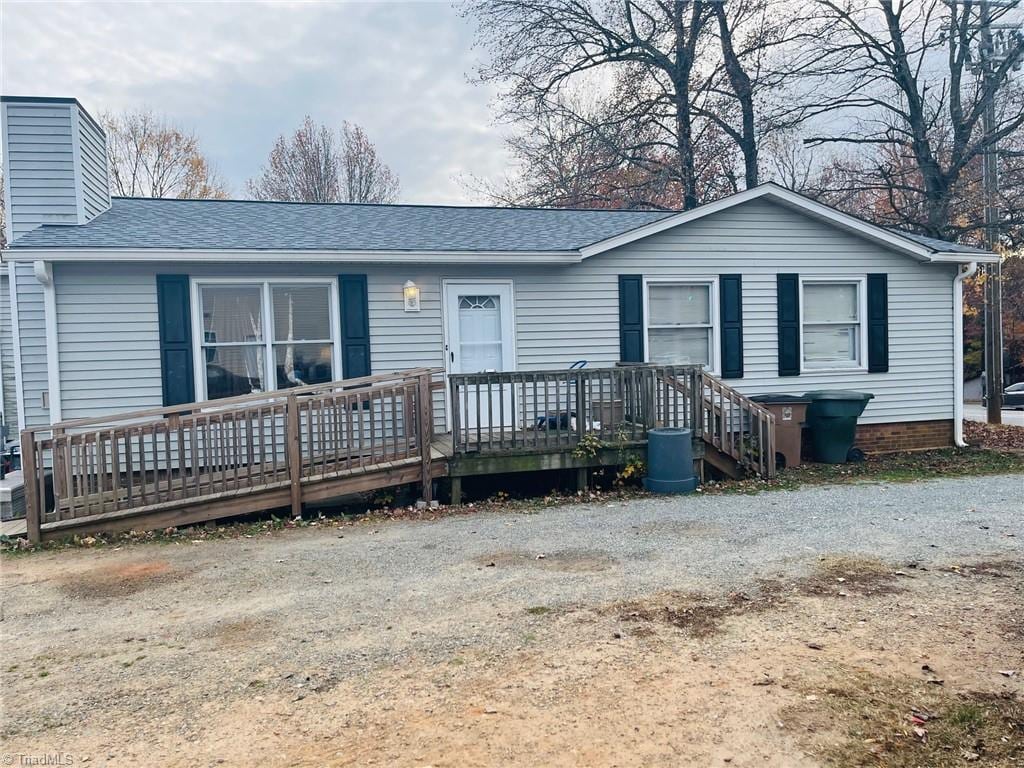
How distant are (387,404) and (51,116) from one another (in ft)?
17.2

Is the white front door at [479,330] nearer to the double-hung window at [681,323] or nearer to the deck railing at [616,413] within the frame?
the deck railing at [616,413]

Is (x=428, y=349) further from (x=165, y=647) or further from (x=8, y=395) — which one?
(x=8, y=395)

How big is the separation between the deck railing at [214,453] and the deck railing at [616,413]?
66 centimetres

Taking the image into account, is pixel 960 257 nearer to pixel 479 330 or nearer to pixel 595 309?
pixel 595 309

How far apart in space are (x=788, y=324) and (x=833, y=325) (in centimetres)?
78

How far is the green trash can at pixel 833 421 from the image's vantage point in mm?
9383

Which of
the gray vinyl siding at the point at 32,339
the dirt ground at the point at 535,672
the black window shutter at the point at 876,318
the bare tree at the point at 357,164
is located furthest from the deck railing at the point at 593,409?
the bare tree at the point at 357,164

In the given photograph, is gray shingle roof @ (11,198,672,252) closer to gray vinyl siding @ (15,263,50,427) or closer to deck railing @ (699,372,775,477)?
gray vinyl siding @ (15,263,50,427)

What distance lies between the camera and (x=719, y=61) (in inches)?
761

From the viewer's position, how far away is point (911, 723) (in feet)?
9.47

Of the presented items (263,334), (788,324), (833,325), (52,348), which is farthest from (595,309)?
(52,348)

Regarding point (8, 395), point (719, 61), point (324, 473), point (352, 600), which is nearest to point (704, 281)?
point (324, 473)

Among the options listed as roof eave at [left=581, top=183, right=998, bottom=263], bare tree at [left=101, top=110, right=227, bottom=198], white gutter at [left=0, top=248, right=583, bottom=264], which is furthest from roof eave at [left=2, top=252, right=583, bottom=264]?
bare tree at [left=101, top=110, right=227, bottom=198]

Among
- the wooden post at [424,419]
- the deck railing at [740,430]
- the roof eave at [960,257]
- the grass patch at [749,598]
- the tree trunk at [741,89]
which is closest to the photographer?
the grass patch at [749,598]
